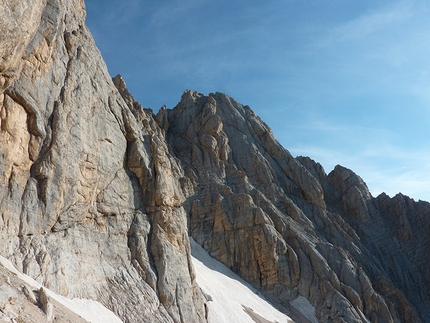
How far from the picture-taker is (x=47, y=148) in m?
28.4

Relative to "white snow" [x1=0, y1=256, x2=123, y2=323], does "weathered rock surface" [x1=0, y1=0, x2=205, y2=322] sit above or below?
above

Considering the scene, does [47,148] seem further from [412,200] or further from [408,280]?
[412,200]

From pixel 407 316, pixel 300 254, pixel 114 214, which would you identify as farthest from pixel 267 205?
pixel 114 214

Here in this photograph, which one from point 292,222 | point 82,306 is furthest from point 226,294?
point 82,306

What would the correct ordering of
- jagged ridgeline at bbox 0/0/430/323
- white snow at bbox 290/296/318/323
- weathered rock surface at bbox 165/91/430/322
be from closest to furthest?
jagged ridgeline at bbox 0/0/430/323
white snow at bbox 290/296/318/323
weathered rock surface at bbox 165/91/430/322

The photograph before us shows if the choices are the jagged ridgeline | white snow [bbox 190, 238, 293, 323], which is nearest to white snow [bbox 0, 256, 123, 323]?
the jagged ridgeline

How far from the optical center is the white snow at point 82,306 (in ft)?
73.6

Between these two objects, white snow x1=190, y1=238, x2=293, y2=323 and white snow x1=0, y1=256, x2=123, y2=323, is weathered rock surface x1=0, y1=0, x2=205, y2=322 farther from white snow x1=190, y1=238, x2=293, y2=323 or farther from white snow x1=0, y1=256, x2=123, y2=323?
white snow x1=190, y1=238, x2=293, y2=323

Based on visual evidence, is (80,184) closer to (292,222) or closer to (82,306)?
(82,306)

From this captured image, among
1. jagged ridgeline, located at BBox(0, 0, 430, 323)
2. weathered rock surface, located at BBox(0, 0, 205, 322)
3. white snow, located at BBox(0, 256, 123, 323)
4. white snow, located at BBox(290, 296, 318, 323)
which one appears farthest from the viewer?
white snow, located at BBox(290, 296, 318, 323)

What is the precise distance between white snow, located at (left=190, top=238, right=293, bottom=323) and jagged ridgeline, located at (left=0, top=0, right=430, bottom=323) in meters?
1.09

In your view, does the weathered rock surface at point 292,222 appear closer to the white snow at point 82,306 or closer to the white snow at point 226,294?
the white snow at point 226,294

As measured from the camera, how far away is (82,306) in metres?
26.3

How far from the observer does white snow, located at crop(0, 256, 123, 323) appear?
22.4 m
